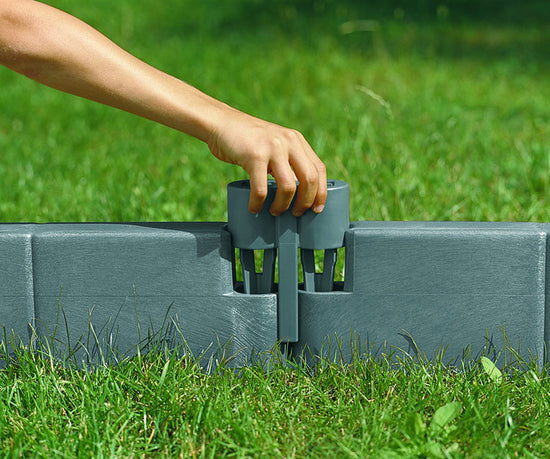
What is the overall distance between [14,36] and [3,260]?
0.53 meters

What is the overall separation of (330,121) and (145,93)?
3011 mm

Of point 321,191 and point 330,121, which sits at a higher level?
point 330,121

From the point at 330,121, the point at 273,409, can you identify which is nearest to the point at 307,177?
the point at 273,409

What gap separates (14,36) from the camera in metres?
1.50

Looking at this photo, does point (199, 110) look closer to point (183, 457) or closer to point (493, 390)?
point (183, 457)

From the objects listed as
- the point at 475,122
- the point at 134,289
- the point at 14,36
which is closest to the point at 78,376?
the point at 134,289

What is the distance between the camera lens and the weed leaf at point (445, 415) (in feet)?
4.80

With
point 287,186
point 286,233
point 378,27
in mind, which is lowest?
point 286,233

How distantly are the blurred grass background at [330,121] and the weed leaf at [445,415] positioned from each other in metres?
1.41

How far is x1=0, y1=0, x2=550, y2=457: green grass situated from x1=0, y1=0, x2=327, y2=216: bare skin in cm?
47

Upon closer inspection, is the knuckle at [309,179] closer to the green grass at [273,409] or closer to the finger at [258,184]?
the finger at [258,184]

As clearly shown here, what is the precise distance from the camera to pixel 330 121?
448 centimetres

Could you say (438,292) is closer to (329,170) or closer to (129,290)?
(129,290)

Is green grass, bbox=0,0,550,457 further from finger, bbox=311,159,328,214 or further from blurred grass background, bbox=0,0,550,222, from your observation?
finger, bbox=311,159,328,214
